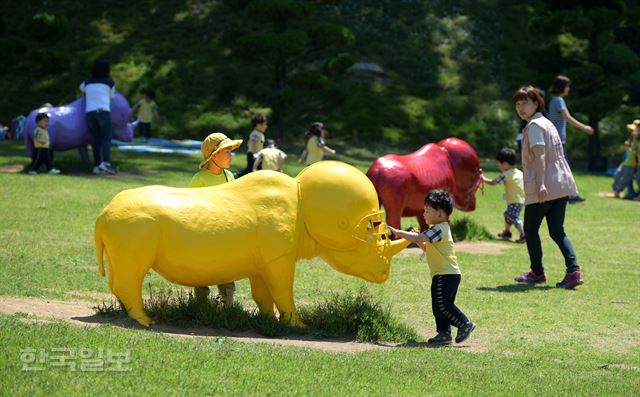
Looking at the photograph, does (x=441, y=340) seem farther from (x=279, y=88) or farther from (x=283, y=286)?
(x=279, y=88)

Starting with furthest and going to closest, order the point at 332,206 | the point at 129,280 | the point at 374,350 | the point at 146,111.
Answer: the point at 146,111, the point at 332,206, the point at 129,280, the point at 374,350

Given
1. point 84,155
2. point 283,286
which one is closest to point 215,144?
point 283,286

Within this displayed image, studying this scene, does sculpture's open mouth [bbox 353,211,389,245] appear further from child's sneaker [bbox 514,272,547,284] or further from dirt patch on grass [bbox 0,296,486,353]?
child's sneaker [bbox 514,272,547,284]

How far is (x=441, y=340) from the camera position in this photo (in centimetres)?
758

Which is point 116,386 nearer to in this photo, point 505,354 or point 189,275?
point 189,275

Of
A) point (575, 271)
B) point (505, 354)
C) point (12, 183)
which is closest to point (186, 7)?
point (12, 183)

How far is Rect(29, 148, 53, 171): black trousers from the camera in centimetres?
1711

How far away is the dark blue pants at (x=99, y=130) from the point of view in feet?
56.4

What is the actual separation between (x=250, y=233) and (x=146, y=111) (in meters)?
16.4

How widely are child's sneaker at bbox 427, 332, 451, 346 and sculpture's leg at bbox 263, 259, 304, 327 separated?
3.34 ft

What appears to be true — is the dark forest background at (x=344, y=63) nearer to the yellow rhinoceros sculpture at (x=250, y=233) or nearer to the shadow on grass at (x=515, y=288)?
the shadow on grass at (x=515, y=288)

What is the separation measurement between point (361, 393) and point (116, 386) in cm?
139

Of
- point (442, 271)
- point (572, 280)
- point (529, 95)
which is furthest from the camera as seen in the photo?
point (572, 280)

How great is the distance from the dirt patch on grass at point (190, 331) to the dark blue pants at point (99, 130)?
31.8 feet
